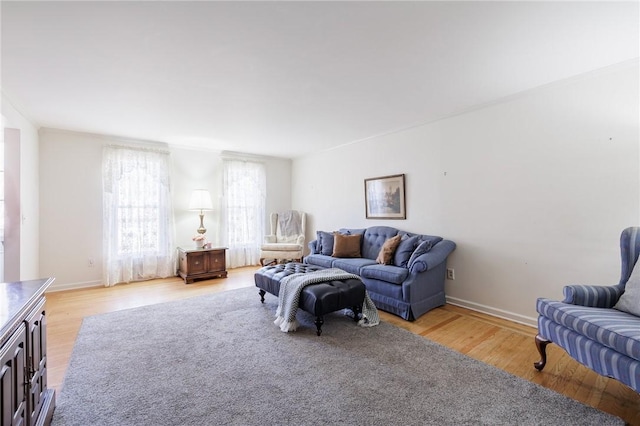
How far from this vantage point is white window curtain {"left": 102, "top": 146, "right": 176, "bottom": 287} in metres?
4.54

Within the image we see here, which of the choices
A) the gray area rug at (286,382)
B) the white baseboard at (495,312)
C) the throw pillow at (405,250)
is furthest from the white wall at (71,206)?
the white baseboard at (495,312)

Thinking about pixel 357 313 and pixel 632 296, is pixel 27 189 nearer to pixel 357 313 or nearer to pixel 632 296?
pixel 357 313

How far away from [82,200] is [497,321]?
589 cm

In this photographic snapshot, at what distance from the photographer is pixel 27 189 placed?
3.59m

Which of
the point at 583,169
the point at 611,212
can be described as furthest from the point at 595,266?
the point at 583,169

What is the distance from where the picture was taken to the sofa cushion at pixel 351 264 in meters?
3.67

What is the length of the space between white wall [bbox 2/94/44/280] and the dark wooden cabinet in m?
2.61

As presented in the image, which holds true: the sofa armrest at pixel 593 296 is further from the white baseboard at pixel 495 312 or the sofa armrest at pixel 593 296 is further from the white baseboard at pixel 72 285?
the white baseboard at pixel 72 285

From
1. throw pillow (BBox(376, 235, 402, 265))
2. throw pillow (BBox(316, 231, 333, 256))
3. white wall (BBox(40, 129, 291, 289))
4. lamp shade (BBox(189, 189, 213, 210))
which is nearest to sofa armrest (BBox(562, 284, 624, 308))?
throw pillow (BBox(376, 235, 402, 265))

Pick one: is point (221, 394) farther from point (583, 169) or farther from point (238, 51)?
point (583, 169)

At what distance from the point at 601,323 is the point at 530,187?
1.61 meters

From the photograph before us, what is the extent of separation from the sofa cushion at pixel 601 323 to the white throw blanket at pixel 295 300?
1460 mm

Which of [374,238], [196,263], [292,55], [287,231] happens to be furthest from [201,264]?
[292,55]

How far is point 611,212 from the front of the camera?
2473mm
